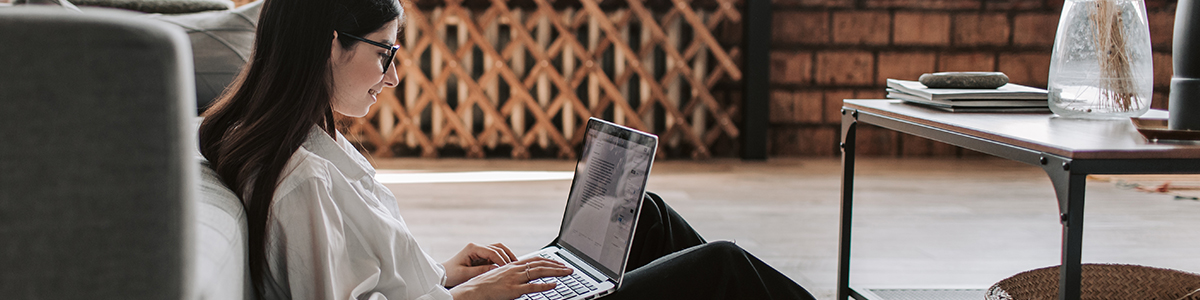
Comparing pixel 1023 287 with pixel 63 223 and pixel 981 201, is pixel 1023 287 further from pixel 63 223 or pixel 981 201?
pixel 981 201

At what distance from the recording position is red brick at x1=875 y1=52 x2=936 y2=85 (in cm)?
319

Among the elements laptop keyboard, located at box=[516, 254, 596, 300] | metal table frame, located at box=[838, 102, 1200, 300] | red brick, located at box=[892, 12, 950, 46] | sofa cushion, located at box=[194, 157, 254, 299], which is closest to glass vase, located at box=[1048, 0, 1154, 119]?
metal table frame, located at box=[838, 102, 1200, 300]

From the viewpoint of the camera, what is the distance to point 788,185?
2.46 metres

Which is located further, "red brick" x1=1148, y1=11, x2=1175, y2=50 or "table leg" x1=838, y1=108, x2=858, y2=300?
"red brick" x1=1148, y1=11, x2=1175, y2=50

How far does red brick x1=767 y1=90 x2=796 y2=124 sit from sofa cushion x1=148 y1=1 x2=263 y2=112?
2.52 m

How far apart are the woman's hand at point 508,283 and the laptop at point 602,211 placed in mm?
18

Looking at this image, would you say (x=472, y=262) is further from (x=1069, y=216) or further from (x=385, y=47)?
(x=1069, y=216)

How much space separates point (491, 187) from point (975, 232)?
52.1 inches

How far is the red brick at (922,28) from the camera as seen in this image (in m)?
3.17

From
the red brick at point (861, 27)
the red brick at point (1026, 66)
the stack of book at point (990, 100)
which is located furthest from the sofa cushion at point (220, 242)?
the red brick at point (1026, 66)

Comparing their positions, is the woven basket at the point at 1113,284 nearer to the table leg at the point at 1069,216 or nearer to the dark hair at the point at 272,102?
the table leg at the point at 1069,216

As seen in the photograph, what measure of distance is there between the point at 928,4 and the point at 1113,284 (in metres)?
2.53

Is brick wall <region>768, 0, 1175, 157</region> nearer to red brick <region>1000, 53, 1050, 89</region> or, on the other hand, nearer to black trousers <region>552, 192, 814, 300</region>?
red brick <region>1000, 53, 1050, 89</region>

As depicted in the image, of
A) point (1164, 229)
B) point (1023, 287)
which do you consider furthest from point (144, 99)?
point (1164, 229)
